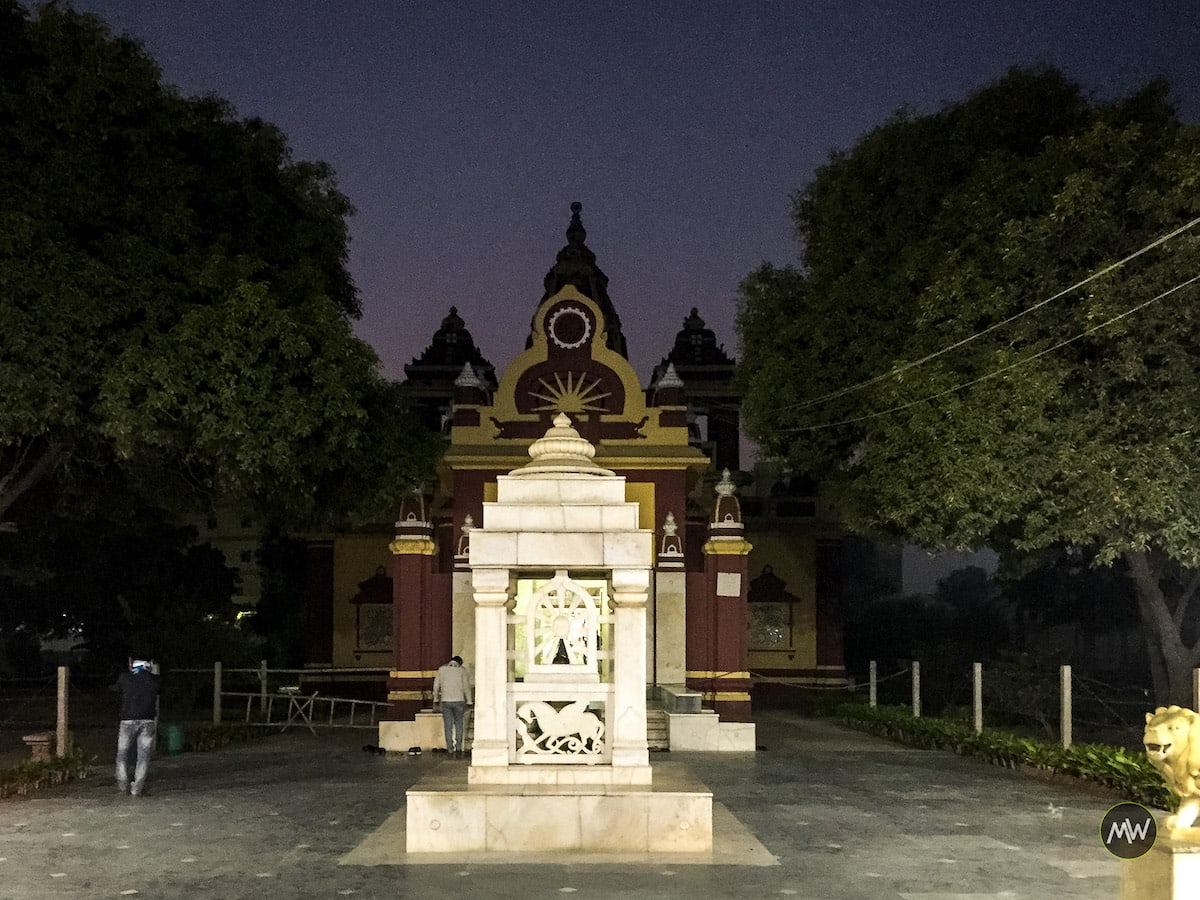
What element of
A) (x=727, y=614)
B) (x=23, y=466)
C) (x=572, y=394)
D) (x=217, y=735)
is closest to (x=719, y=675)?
(x=727, y=614)

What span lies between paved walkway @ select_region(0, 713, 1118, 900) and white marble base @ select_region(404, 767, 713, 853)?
0.31m

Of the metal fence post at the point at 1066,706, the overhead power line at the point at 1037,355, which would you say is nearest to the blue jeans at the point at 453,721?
the overhead power line at the point at 1037,355

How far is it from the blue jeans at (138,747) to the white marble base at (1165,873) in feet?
32.0

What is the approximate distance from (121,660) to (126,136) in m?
17.4

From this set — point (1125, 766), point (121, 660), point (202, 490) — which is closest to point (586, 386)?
point (202, 490)

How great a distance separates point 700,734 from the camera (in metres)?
17.2

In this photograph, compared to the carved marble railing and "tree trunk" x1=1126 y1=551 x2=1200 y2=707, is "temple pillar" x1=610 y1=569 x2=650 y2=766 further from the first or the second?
"tree trunk" x1=1126 y1=551 x2=1200 y2=707

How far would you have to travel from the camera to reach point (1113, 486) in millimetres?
15250

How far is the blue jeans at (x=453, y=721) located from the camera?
15.7 meters

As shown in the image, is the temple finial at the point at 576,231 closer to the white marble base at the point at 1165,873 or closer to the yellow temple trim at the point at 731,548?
the yellow temple trim at the point at 731,548

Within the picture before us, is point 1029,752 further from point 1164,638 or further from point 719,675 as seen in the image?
point 719,675

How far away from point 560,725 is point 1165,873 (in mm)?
5078

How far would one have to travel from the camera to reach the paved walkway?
7.93 meters

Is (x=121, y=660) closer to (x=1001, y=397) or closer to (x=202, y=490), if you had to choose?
(x=202, y=490)
